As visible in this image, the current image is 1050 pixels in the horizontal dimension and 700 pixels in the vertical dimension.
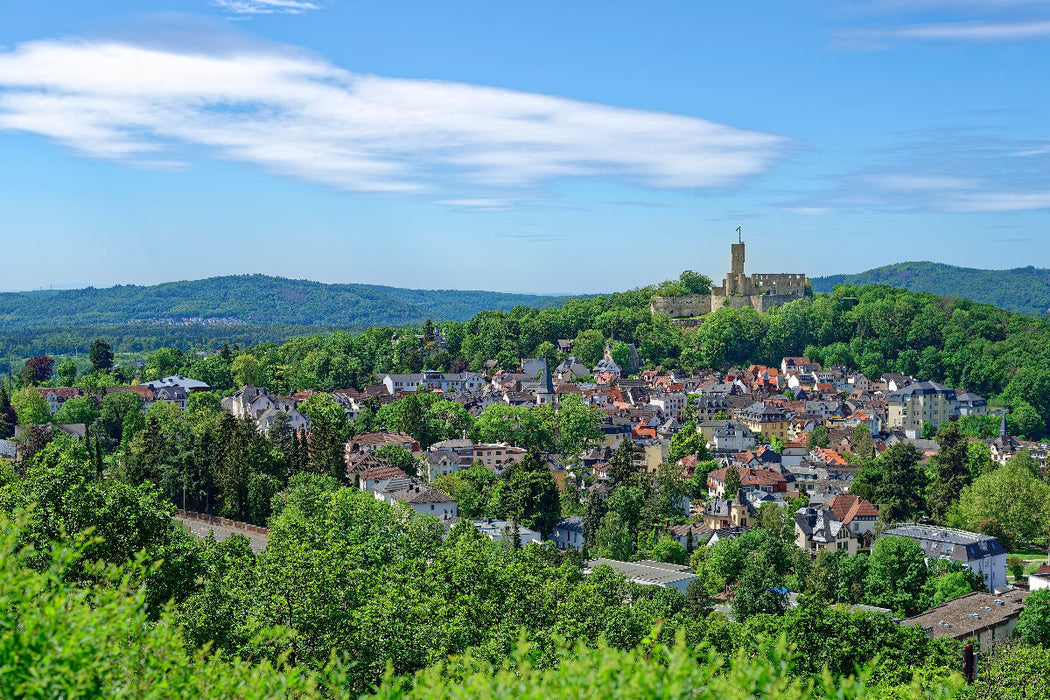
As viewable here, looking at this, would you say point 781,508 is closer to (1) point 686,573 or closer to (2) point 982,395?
(1) point 686,573

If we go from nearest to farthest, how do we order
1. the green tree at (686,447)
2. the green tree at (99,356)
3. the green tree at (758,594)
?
the green tree at (758,594)
the green tree at (686,447)
the green tree at (99,356)

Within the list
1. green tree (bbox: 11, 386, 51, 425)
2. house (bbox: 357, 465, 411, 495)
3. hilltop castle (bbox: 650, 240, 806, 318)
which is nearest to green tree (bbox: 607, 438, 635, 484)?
house (bbox: 357, 465, 411, 495)

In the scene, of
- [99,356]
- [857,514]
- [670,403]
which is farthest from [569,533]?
[99,356]

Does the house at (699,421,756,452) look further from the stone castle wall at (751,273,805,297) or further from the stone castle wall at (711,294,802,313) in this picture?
the stone castle wall at (751,273,805,297)

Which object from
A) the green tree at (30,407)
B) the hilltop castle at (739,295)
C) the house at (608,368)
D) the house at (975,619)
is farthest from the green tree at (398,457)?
the hilltop castle at (739,295)

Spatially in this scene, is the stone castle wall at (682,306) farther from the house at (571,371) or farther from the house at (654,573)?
the house at (654,573)

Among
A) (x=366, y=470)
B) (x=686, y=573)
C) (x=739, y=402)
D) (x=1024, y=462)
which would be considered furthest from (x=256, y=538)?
(x=739, y=402)

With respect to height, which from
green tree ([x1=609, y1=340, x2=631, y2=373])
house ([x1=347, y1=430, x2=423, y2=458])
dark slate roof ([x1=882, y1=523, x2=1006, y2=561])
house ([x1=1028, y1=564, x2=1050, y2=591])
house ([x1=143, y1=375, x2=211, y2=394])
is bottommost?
house ([x1=1028, y1=564, x2=1050, y2=591])

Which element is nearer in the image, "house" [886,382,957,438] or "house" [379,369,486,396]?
"house" [886,382,957,438]
